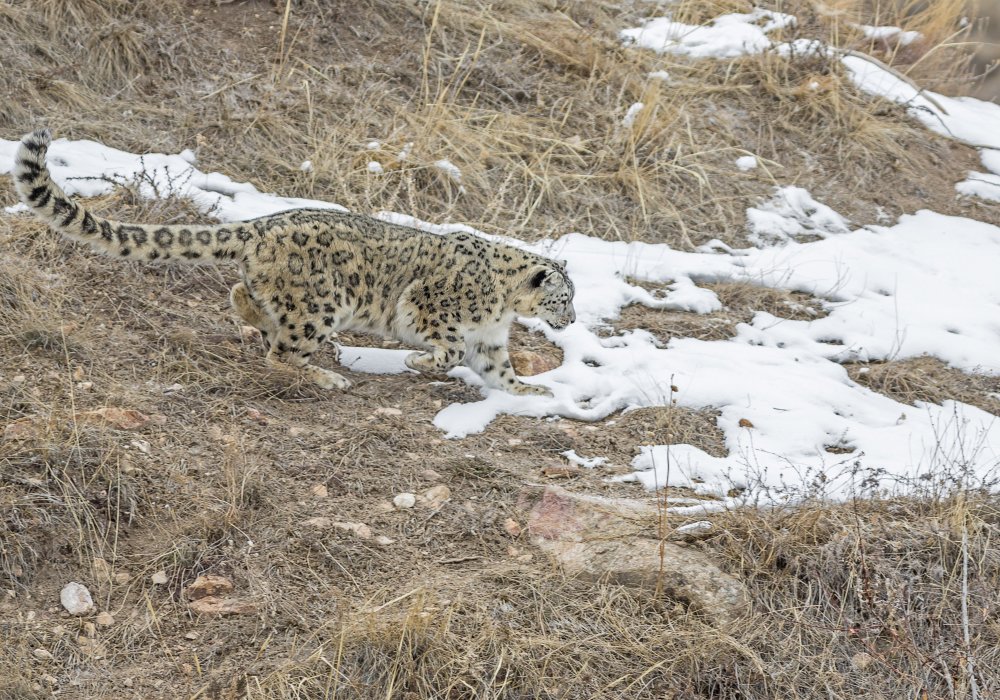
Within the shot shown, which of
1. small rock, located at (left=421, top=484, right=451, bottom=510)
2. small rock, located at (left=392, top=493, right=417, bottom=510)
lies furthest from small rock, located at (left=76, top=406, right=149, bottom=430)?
small rock, located at (left=421, top=484, right=451, bottom=510)

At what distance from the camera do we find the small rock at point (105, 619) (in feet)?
15.5

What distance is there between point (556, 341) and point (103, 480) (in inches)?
146

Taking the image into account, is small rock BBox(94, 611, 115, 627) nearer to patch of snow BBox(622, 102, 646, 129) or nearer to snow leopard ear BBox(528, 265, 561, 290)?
snow leopard ear BBox(528, 265, 561, 290)

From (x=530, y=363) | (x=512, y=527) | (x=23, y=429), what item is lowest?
(x=530, y=363)

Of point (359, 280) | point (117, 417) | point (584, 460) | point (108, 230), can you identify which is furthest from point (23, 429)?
point (584, 460)

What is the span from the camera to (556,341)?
8.00 m

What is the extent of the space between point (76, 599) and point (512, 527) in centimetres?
216

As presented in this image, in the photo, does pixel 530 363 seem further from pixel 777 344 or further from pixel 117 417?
pixel 117 417

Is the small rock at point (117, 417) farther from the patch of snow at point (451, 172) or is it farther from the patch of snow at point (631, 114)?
the patch of snow at point (631, 114)

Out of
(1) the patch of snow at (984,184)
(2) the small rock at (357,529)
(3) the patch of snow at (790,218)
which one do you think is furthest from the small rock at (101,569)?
(1) the patch of snow at (984,184)

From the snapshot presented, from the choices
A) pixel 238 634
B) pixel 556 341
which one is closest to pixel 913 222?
pixel 556 341

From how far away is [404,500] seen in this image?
5746 mm

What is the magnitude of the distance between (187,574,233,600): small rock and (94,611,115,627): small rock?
0.35m

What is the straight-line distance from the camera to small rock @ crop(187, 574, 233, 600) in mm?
4934
